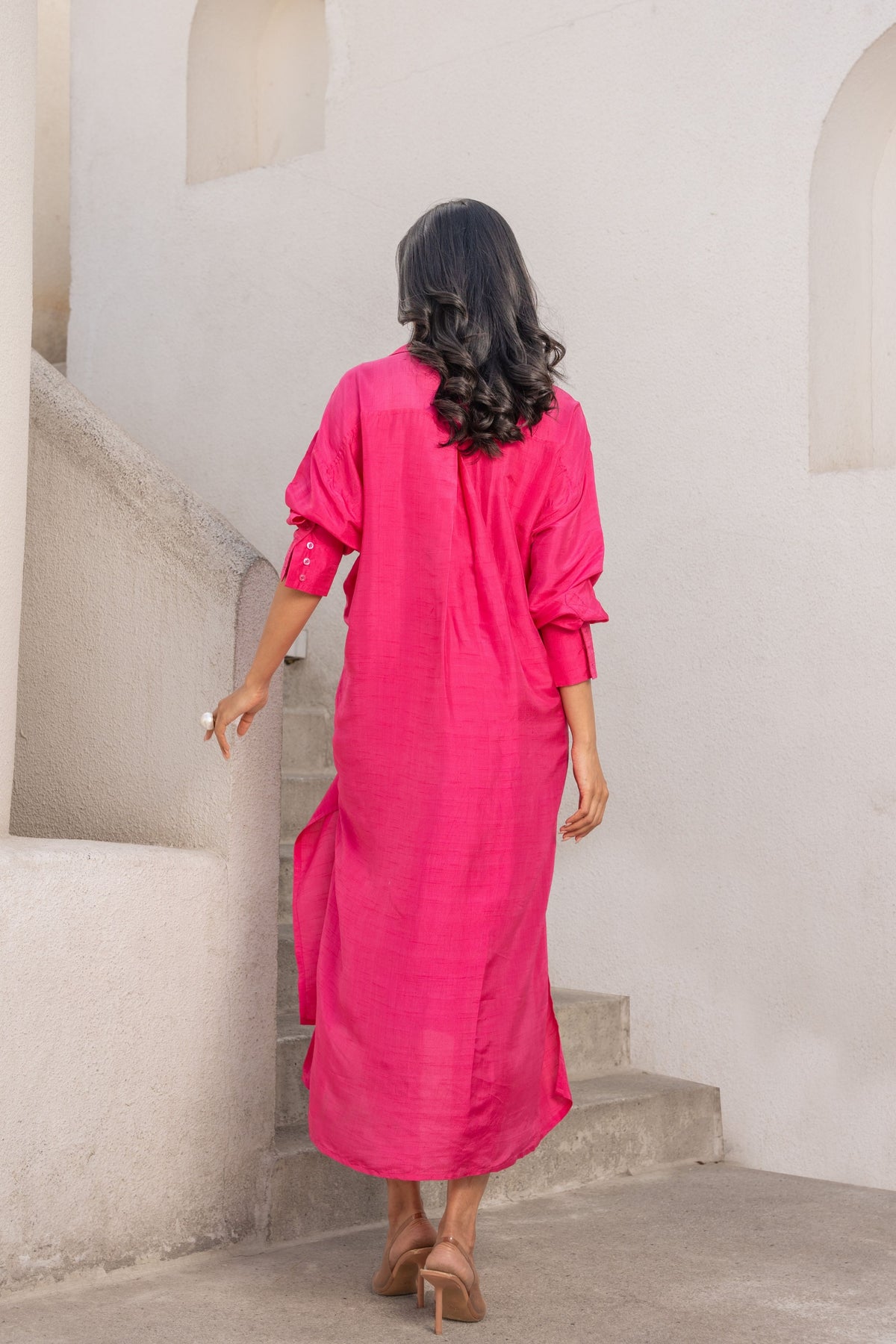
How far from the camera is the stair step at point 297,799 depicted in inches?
167

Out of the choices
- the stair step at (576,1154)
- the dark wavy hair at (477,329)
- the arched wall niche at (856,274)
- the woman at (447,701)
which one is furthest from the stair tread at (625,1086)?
the dark wavy hair at (477,329)

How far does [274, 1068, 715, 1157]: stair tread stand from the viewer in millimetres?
3613

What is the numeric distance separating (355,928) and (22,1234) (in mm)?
804

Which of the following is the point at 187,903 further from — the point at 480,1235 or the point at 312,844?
the point at 480,1235

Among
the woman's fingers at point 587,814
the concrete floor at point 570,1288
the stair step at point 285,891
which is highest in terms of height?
the woman's fingers at point 587,814

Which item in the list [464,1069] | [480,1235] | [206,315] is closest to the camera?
[464,1069]

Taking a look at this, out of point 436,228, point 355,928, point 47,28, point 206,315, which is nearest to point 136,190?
point 206,315

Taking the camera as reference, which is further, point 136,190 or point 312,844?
point 136,190

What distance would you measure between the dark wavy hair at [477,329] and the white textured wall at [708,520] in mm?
1482

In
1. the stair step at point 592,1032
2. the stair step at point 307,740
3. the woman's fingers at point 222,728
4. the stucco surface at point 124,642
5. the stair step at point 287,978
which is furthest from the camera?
the stair step at point 307,740

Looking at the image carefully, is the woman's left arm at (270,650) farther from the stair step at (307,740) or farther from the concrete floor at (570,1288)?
the stair step at (307,740)

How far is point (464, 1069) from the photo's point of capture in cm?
244

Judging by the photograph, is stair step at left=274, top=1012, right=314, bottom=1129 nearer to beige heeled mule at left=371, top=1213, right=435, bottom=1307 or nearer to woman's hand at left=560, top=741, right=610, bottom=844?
beige heeled mule at left=371, top=1213, right=435, bottom=1307

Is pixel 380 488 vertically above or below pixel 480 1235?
above
